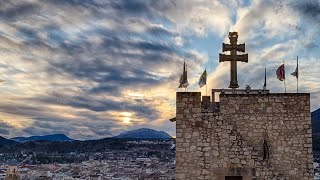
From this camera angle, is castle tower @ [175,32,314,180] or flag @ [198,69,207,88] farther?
flag @ [198,69,207,88]

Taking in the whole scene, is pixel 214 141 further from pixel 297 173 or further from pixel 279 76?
pixel 279 76

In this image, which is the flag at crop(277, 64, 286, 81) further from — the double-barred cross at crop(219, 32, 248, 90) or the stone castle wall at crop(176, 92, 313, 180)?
the stone castle wall at crop(176, 92, 313, 180)

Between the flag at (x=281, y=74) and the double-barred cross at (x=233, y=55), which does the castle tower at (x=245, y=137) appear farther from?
the flag at (x=281, y=74)

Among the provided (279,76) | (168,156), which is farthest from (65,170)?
(279,76)

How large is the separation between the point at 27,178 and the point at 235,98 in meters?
121

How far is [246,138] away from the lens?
14.6m

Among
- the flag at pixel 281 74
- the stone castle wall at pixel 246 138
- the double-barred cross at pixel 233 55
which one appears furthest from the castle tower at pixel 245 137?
the flag at pixel 281 74

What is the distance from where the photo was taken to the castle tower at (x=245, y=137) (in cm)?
1446

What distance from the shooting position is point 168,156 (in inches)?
7613

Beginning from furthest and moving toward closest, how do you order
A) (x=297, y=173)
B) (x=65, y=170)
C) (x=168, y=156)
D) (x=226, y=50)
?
(x=168, y=156)
(x=65, y=170)
(x=226, y=50)
(x=297, y=173)

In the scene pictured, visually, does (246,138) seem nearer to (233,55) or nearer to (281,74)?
(233,55)

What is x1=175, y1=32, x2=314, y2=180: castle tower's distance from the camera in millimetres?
14461

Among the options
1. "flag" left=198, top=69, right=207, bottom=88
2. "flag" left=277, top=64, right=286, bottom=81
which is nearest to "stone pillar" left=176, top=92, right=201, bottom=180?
"flag" left=198, top=69, right=207, bottom=88

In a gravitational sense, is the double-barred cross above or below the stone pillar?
above
